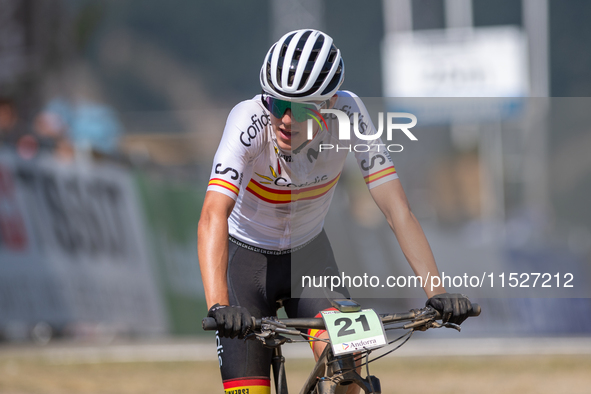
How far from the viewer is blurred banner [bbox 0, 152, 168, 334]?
8.95m

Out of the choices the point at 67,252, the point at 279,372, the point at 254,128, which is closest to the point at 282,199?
the point at 254,128

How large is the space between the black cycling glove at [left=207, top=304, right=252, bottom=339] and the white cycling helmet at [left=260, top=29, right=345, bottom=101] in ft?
3.32

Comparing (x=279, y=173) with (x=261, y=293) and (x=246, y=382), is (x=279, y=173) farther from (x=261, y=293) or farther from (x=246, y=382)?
(x=246, y=382)

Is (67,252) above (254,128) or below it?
above

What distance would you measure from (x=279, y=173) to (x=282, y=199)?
149 mm

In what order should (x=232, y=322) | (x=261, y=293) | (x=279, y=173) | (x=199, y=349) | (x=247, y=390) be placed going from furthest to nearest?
(x=199, y=349) < (x=261, y=293) < (x=279, y=173) < (x=247, y=390) < (x=232, y=322)

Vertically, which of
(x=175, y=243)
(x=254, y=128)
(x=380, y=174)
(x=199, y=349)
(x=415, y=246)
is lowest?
(x=415, y=246)

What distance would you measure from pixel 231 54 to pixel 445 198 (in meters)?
36.4

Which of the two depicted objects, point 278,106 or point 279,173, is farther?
point 279,173

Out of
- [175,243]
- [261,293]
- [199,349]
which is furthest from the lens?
[175,243]

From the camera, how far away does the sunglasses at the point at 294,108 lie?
3.33m

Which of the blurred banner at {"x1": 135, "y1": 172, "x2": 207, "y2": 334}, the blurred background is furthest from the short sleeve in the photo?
the blurred banner at {"x1": 135, "y1": 172, "x2": 207, "y2": 334}

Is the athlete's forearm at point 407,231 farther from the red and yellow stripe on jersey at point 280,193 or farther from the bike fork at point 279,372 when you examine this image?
the bike fork at point 279,372

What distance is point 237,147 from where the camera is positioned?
340 cm
